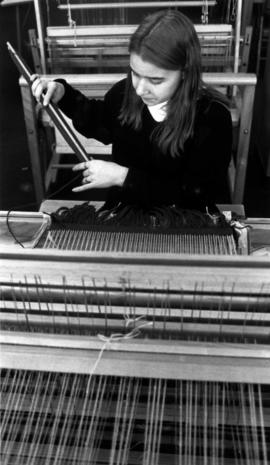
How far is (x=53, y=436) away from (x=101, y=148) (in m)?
1.99

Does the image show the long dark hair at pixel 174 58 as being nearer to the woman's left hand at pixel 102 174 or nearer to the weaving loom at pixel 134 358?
the woman's left hand at pixel 102 174

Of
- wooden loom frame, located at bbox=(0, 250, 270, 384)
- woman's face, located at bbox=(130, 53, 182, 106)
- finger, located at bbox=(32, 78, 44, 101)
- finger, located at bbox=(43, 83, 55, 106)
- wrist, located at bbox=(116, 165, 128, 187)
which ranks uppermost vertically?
woman's face, located at bbox=(130, 53, 182, 106)

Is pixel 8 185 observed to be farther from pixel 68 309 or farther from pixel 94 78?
pixel 68 309

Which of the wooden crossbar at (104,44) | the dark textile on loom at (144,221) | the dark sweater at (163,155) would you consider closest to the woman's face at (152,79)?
the dark sweater at (163,155)

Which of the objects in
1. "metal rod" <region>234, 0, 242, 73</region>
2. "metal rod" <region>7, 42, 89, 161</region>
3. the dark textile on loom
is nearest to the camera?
the dark textile on loom

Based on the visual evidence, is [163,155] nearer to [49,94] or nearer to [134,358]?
[49,94]

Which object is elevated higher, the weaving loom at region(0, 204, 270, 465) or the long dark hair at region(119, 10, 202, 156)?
the long dark hair at region(119, 10, 202, 156)

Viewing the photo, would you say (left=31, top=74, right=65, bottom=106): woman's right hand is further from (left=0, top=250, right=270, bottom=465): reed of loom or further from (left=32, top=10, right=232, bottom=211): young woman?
(left=0, top=250, right=270, bottom=465): reed of loom

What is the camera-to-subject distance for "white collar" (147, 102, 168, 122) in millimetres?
1379

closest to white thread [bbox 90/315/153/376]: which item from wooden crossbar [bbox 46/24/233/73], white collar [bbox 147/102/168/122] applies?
white collar [bbox 147/102/168/122]

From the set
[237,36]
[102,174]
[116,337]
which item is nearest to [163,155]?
[102,174]

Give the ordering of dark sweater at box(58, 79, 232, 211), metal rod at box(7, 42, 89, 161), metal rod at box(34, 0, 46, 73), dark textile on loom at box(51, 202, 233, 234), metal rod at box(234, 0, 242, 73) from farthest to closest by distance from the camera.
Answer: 1. metal rod at box(34, 0, 46, 73)
2. metal rod at box(234, 0, 242, 73)
3. dark sweater at box(58, 79, 232, 211)
4. metal rod at box(7, 42, 89, 161)
5. dark textile on loom at box(51, 202, 233, 234)

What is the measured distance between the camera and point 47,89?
1.41m

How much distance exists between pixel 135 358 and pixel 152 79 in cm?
74
